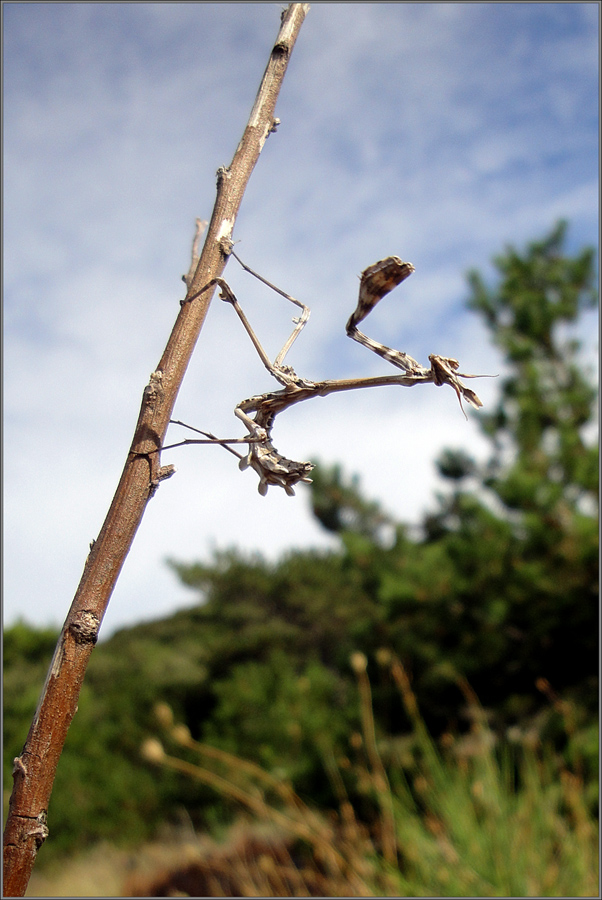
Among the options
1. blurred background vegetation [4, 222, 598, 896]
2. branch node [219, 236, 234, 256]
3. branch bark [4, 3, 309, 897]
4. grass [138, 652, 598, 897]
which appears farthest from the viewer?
blurred background vegetation [4, 222, 598, 896]

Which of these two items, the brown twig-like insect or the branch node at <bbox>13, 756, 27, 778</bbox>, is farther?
the brown twig-like insect

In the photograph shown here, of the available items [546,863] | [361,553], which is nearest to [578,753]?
[546,863]

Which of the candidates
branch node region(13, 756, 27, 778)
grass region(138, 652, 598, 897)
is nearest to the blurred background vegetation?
grass region(138, 652, 598, 897)

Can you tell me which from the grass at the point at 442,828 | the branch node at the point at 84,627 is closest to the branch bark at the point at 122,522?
the branch node at the point at 84,627

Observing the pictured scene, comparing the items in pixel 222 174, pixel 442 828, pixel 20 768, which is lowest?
pixel 442 828

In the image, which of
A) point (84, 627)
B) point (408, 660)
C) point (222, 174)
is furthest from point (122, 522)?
point (408, 660)

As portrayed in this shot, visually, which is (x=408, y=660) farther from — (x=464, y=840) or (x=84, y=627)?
(x=84, y=627)

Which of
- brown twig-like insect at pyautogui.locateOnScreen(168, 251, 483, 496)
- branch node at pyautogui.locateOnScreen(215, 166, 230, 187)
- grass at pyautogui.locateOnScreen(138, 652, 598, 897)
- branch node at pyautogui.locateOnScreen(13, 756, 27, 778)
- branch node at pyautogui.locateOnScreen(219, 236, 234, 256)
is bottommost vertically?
grass at pyautogui.locateOnScreen(138, 652, 598, 897)

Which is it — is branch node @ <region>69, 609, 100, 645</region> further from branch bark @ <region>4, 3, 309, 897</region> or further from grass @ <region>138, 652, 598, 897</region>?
grass @ <region>138, 652, 598, 897</region>
